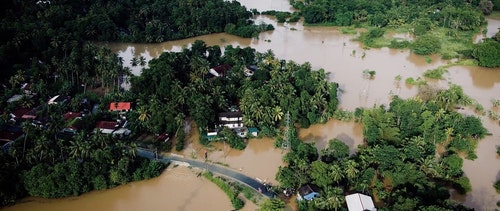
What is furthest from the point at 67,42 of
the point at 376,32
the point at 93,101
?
the point at 376,32

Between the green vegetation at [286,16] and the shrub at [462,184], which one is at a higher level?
the green vegetation at [286,16]

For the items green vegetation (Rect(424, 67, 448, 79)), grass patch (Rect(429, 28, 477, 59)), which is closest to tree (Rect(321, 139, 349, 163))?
green vegetation (Rect(424, 67, 448, 79))

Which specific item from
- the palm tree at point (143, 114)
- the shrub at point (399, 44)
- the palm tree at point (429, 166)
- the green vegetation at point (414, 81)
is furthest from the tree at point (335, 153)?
the shrub at point (399, 44)

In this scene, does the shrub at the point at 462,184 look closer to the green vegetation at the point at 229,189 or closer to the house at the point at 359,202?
the house at the point at 359,202

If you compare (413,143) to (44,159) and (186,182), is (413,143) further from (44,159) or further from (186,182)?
(44,159)

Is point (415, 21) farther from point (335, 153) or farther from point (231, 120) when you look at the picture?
point (335, 153)

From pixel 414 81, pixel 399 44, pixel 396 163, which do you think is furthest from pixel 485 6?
pixel 396 163
